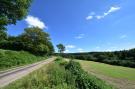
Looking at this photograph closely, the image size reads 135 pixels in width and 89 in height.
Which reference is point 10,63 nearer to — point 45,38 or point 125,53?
point 45,38

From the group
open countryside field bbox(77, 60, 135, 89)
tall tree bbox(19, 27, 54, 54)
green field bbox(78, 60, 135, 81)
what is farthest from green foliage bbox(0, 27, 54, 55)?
open countryside field bbox(77, 60, 135, 89)

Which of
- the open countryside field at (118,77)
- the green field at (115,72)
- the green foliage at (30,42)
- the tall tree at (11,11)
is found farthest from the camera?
the green foliage at (30,42)

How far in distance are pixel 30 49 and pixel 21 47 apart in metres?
4.25

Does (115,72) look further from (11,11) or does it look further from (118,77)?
(11,11)

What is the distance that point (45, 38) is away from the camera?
80.2m

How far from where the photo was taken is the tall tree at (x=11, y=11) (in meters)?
19.8

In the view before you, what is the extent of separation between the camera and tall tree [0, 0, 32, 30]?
19.8 m

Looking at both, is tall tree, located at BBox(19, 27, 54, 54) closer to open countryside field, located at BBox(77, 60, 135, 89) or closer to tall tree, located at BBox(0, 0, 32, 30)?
open countryside field, located at BBox(77, 60, 135, 89)

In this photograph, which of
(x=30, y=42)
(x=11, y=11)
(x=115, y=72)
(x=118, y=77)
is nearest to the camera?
(x=11, y=11)

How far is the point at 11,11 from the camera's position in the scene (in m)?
20.7

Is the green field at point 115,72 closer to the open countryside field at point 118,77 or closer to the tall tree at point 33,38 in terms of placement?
the open countryside field at point 118,77

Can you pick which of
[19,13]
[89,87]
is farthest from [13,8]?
[89,87]

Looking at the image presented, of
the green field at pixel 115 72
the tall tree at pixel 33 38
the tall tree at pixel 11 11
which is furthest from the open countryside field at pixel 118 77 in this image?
the tall tree at pixel 33 38

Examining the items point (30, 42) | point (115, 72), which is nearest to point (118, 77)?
point (115, 72)
